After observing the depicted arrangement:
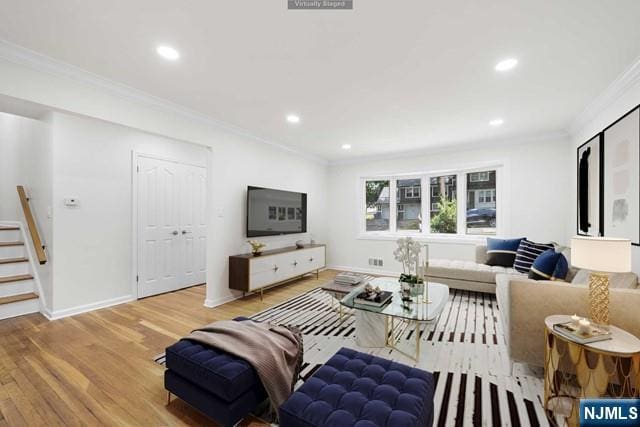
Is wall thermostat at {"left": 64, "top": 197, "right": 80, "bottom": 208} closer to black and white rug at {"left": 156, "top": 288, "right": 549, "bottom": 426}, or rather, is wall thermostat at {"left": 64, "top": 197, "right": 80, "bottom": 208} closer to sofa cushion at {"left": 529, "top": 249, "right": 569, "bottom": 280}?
black and white rug at {"left": 156, "top": 288, "right": 549, "bottom": 426}

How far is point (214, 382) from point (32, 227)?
141 inches

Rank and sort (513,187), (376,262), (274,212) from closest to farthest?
(513,187) → (274,212) → (376,262)

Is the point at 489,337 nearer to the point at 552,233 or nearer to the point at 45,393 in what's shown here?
the point at 552,233

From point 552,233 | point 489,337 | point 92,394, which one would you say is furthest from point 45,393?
point 552,233

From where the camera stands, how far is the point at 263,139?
14.6 ft

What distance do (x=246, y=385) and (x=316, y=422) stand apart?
1.80 ft

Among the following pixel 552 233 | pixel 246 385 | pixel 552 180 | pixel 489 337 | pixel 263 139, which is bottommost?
pixel 489 337

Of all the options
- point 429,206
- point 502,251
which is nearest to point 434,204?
point 429,206

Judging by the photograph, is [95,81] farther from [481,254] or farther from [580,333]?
[481,254]

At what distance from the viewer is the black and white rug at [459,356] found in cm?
169

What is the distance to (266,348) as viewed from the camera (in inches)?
66.2

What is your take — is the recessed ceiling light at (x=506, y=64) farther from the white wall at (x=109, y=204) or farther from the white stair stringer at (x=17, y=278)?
the white stair stringer at (x=17, y=278)

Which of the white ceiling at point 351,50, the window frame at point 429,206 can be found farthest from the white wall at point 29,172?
the window frame at point 429,206

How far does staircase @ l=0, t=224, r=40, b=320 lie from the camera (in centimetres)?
310
